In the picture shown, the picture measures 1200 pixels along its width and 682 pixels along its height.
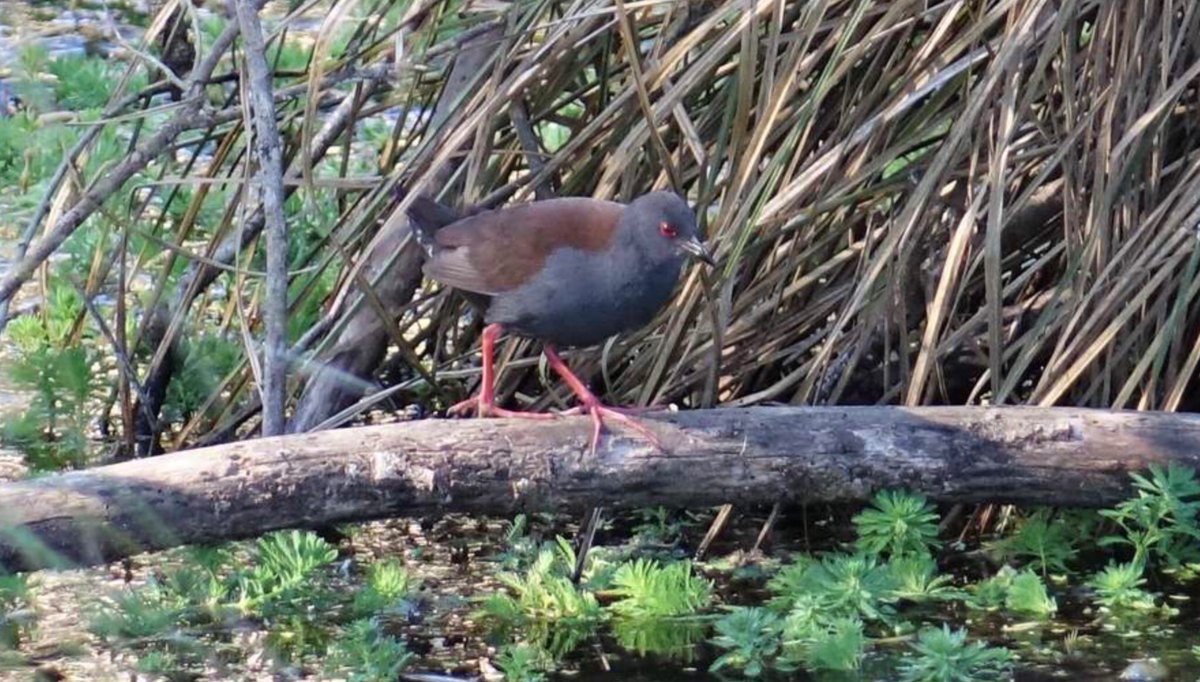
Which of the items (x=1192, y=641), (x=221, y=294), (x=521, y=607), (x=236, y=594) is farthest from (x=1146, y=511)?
(x=221, y=294)

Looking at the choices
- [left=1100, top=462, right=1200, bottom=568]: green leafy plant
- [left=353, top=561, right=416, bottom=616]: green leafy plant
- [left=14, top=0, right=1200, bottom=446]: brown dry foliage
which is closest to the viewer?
[left=1100, top=462, right=1200, bottom=568]: green leafy plant

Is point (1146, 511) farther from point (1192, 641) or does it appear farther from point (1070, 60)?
point (1070, 60)

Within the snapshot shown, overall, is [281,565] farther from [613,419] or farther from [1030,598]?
[1030,598]

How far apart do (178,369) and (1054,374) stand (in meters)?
2.45

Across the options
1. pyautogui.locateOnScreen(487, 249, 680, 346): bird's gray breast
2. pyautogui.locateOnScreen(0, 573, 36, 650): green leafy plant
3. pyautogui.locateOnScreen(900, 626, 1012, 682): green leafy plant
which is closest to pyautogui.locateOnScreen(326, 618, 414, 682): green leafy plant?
pyautogui.locateOnScreen(0, 573, 36, 650): green leafy plant

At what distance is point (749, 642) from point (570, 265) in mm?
887

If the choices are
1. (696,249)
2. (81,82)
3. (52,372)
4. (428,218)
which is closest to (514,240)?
(428,218)

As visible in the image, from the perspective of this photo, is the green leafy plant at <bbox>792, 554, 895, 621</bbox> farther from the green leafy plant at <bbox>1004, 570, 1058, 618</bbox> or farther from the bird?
the bird

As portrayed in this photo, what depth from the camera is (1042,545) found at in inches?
156

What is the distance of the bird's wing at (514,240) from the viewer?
150 inches

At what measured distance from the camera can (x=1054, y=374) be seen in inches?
157

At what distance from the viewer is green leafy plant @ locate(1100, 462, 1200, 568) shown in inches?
141

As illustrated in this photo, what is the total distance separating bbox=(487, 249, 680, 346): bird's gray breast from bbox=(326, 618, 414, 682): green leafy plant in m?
0.74

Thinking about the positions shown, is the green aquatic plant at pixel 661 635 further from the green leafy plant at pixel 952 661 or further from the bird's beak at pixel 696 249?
the bird's beak at pixel 696 249
